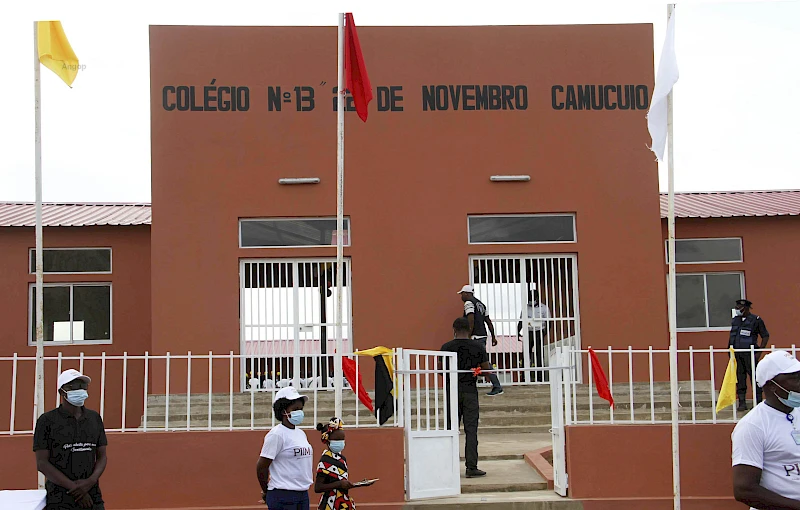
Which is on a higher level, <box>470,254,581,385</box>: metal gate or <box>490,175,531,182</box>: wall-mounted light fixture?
<box>490,175,531,182</box>: wall-mounted light fixture

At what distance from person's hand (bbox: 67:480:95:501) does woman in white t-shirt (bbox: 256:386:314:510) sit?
50.3 inches

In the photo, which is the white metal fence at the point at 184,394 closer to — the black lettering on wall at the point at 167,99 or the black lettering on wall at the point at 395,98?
the black lettering on wall at the point at 167,99

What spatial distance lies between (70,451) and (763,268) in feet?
38.4

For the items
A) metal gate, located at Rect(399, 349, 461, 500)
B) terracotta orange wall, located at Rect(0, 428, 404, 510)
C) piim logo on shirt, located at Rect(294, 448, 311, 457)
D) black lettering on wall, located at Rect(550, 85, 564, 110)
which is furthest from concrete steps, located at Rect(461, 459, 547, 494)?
black lettering on wall, located at Rect(550, 85, 564, 110)

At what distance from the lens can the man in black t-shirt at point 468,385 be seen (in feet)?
33.0

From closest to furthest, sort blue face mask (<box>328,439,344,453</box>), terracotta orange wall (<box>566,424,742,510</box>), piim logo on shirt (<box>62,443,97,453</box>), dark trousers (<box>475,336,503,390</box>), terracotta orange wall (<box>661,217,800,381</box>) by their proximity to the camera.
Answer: piim logo on shirt (<box>62,443,97,453</box>)
blue face mask (<box>328,439,344,453</box>)
terracotta orange wall (<box>566,424,742,510</box>)
dark trousers (<box>475,336,503,390</box>)
terracotta orange wall (<box>661,217,800,381</box>)

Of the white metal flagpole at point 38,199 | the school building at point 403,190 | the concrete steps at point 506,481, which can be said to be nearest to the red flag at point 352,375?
the concrete steps at point 506,481

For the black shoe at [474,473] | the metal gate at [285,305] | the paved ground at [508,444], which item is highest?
the metal gate at [285,305]

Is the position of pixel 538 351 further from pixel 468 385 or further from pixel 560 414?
pixel 560 414

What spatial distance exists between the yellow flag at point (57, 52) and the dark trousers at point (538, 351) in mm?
7037

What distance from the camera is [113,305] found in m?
15.0

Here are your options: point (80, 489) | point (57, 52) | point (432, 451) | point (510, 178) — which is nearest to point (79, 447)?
point (80, 489)

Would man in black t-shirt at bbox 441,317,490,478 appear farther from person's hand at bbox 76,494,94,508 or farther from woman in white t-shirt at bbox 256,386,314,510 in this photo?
person's hand at bbox 76,494,94,508

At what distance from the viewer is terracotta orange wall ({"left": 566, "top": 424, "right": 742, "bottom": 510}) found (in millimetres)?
9680
